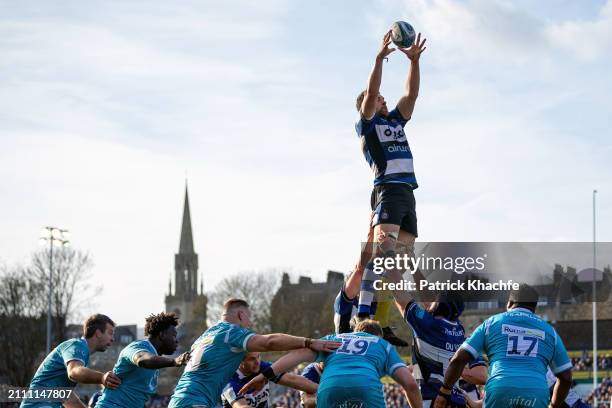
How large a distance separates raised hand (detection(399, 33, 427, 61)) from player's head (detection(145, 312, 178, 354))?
15.5 feet

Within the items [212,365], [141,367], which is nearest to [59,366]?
[141,367]

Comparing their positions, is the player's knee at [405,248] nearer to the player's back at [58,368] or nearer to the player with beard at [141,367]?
the player with beard at [141,367]

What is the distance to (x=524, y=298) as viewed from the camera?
39.8ft

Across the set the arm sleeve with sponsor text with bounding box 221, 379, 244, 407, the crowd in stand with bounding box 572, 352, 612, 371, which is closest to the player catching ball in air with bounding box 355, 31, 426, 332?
the arm sleeve with sponsor text with bounding box 221, 379, 244, 407

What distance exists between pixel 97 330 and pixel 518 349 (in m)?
6.24

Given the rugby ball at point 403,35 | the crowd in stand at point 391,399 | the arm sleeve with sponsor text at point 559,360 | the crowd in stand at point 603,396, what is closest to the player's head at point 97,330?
the rugby ball at point 403,35

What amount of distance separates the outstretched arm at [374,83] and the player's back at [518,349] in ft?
13.5

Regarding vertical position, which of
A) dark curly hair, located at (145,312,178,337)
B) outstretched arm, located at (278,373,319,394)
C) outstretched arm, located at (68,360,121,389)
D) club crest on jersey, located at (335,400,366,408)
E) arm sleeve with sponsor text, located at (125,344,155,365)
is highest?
dark curly hair, located at (145,312,178,337)

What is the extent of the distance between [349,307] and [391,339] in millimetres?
834

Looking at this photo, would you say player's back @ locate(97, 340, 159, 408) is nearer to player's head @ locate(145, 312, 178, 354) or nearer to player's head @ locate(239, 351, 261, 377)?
player's head @ locate(145, 312, 178, 354)

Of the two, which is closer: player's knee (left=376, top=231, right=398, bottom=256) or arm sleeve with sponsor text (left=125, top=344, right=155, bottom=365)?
arm sleeve with sponsor text (left=125, top=344, right=155, bottom=365)

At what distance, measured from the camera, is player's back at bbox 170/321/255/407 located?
12.3m

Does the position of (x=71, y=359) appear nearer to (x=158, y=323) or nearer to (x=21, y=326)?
(x=158, y=323)

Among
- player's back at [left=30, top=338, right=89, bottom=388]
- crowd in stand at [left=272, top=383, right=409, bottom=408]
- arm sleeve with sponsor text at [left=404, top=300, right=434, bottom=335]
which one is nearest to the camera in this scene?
arm sleeve with sponsor text at [left=404, top=300, right=434, bottom=335]
